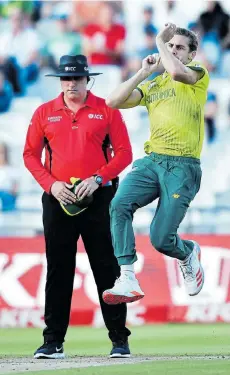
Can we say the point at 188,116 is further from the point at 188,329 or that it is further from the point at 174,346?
the point at 188,329

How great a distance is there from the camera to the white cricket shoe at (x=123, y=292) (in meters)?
7.43

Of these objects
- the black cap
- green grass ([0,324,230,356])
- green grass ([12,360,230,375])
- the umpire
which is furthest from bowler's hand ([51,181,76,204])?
green grass ([0,324,230,356])

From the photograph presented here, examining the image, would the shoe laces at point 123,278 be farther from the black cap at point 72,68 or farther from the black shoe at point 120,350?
the black cap at point 72,68

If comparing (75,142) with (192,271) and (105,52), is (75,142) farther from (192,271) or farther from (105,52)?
(105,52)

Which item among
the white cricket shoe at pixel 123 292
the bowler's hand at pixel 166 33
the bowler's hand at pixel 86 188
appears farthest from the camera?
the bowler's hand at pixel 86 188

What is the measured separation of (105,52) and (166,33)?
32.6 ft

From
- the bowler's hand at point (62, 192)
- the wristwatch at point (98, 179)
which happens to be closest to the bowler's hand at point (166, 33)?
the wristwatch at point (98, 179)

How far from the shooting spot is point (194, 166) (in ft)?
25.2

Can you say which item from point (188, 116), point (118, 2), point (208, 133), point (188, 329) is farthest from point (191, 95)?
point (118, 2)

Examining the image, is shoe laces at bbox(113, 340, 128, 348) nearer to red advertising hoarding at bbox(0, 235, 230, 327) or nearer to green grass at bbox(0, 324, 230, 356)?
green grass at bbox(0, 324, 230, 356)

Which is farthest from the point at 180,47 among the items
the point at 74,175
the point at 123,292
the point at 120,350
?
the point at 120,350

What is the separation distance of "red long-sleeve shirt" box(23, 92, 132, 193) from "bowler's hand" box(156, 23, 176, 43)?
1092 millimetres

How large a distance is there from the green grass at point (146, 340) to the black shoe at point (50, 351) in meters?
1.10

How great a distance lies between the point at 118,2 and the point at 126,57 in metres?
1.08
